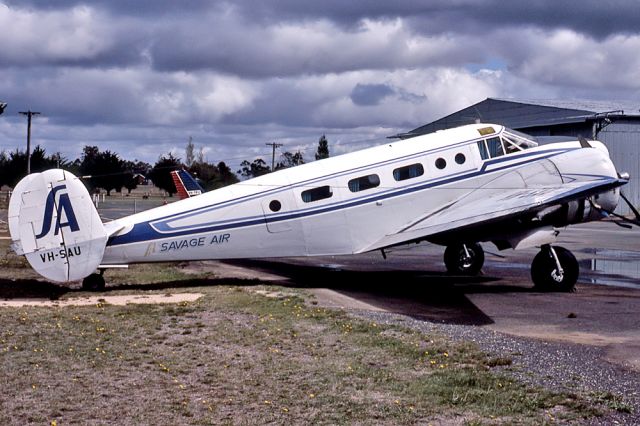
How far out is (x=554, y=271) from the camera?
19.7 m

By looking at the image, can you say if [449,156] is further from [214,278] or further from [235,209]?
[214,278]

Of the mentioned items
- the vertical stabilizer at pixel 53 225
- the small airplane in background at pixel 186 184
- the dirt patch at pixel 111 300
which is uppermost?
the small airplane in background at pixel 186 184

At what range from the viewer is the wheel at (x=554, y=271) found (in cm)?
1955

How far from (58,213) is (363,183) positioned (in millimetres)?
7294

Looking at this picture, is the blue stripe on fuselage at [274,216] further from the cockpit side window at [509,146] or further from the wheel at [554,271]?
the wheel at [554,271]

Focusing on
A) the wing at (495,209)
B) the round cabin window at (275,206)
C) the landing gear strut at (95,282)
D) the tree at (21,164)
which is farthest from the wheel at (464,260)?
the tree at (21,164)

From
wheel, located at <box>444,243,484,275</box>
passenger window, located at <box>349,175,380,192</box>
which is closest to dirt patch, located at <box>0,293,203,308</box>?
passenger window, located at <box>349,175,380,192</box>

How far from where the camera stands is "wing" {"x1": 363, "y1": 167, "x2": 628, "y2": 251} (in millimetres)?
18938

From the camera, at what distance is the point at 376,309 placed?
54.6 feet

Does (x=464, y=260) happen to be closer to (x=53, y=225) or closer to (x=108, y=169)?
(x=53, y=225)

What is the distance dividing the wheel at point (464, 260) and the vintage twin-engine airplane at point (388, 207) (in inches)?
105

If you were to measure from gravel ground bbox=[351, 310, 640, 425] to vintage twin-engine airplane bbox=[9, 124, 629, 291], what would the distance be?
6019 mm

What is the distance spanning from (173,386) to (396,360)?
3.20 m

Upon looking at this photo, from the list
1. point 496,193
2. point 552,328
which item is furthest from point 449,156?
point 552,328
